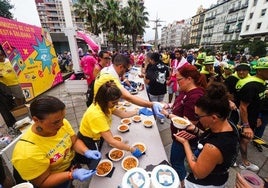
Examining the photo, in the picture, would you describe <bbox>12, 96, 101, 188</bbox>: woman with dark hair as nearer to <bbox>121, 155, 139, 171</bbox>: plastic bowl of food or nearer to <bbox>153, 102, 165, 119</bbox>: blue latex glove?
<bbox>121, 155, 139, 171</bbox>: plastic bowl of food

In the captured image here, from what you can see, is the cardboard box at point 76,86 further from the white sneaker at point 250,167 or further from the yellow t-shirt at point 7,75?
the white sneaker at point 250,167

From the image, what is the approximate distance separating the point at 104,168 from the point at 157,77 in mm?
2728

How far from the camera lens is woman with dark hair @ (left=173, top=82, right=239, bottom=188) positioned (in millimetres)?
1133

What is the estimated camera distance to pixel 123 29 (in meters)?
28.2

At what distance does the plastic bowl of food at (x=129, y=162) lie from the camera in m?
1.54

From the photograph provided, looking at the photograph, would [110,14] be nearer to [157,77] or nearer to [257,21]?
[157,77]

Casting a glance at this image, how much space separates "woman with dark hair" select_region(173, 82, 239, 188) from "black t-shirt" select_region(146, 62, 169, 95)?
8.07 ft

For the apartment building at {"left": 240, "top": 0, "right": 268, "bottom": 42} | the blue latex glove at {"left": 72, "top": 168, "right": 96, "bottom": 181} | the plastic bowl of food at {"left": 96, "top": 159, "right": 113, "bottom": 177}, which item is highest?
the apartment building at {"left": 240, "top": 0, "right": 268, "bottom": 42}

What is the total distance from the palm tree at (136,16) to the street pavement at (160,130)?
23333 millimetres

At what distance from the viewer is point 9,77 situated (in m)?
3.74

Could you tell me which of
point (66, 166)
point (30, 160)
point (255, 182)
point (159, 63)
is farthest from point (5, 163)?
point (159, 63)

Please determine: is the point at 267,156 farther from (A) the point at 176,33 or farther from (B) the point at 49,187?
(A) the point at 176,33

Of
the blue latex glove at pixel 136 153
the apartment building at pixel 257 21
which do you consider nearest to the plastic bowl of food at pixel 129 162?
the blue latex glove at pixel 136 153

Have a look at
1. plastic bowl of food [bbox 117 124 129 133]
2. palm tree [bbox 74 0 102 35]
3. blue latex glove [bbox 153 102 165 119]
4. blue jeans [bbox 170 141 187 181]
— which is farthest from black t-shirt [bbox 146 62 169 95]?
palm tree [bbox 74 0 102 35]
